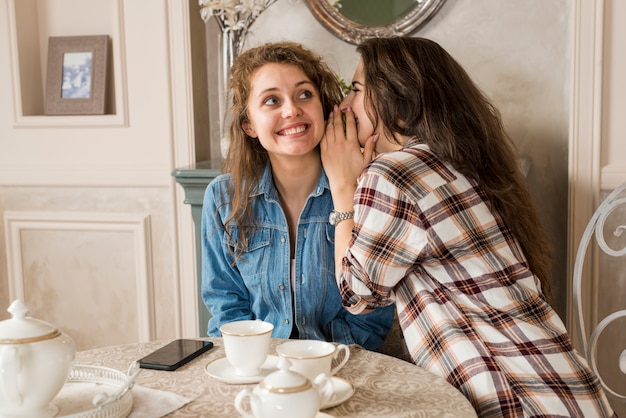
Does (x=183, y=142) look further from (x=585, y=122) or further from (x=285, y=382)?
(x=285, y=382)

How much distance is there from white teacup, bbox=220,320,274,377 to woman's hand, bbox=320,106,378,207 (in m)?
0.50

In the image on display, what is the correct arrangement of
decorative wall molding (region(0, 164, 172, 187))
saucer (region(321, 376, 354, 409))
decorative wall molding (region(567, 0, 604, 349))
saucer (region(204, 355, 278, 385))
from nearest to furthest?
saucer (region(321, 376, 354, 409))
saucer (region(204, 355, 278, 385))
decorative wall molding (region(567, 0, 604, 349))
decorative wall molding (region(0, 164, 172, 187))

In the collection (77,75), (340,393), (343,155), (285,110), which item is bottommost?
(340,393)

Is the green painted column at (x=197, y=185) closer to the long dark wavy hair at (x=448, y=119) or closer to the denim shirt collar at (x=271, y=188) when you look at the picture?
the denim shirt collar at (x=271, y=188)

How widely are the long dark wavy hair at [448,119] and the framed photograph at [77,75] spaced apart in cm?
152

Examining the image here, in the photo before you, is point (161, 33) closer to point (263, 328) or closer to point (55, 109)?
point (55, 109)

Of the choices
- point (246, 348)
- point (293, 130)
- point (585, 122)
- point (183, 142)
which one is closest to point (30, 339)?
point (246, 348)

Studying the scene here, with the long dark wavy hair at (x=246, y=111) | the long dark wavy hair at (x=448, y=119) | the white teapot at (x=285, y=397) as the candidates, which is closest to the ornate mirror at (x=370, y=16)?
the long dark wavy hair at (x=246, y=111)

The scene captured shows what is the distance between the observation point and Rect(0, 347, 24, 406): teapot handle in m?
1.07

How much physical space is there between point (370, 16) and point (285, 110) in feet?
2.84

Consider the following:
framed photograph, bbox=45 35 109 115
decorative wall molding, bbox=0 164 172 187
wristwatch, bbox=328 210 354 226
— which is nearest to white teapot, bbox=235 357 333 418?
wristwatch, bbox=328 210 354 226

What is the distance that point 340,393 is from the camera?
4.16ft

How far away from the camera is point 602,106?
230cm

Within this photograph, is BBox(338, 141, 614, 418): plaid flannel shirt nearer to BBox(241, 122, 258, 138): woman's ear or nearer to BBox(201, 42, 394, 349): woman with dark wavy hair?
BBox(201, 42, 394, 349): woman with dark wavy hair
